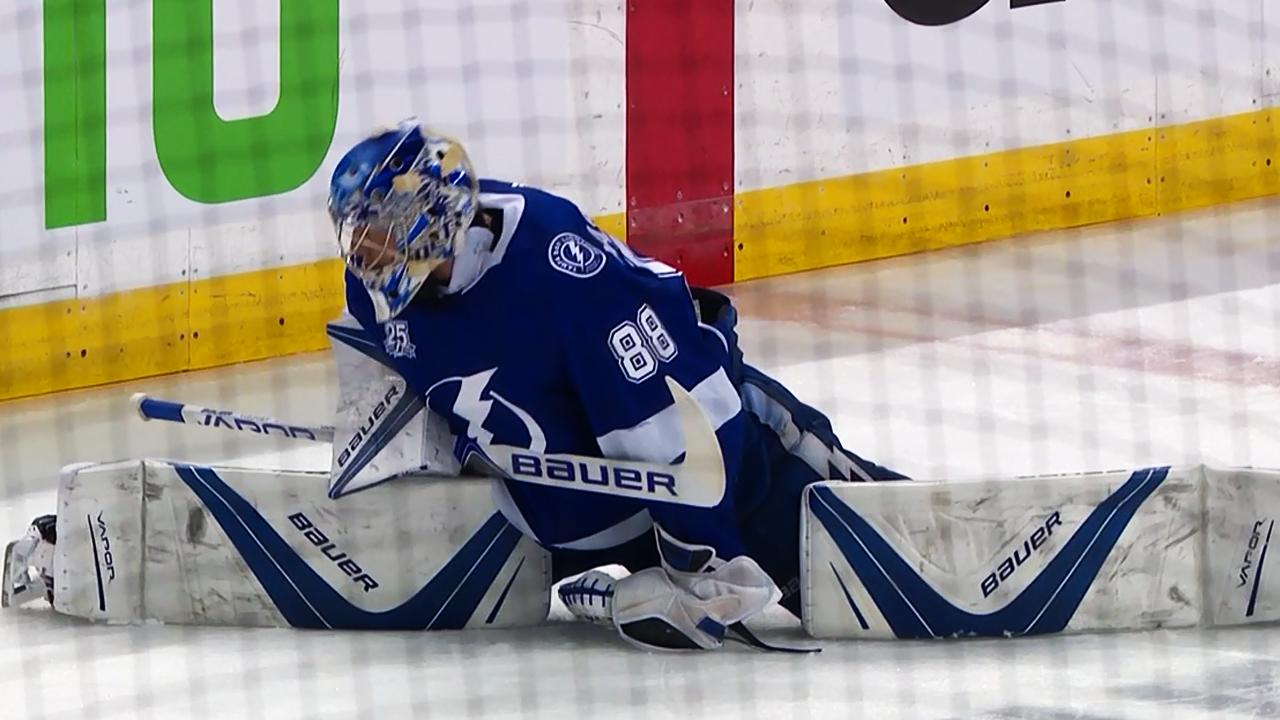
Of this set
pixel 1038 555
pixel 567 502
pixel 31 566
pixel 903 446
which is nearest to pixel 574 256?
pixel 567 502

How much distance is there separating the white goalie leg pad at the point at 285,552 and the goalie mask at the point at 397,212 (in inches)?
17.6

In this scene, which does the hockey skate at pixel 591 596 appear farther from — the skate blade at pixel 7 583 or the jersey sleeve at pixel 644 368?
the skate blade at pixel 7 583

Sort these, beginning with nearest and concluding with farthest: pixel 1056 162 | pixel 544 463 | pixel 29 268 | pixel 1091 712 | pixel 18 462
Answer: pixel 1091 712 < pixel 544 463 < pixel 18 462 < pixel 29 268 < pixel 1056 162

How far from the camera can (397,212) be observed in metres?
3.32

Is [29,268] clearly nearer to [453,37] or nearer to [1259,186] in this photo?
[453,37]

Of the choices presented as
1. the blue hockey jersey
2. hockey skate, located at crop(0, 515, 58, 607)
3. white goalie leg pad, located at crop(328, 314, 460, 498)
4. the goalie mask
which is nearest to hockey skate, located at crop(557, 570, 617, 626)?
the blue hockey jersey

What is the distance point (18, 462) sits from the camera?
4.83 meters

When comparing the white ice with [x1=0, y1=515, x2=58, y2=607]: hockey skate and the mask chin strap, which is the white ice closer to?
[x1=0, y1=515, x2=58, y2=607]: hockey skate

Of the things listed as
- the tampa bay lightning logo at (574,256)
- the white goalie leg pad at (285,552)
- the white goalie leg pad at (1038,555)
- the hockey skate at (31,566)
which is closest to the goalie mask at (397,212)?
the tampa bay lightning logo at (574,256)

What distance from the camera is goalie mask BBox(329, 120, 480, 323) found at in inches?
131

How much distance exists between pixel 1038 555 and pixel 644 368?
2.25ft

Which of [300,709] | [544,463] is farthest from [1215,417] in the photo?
[300,709]

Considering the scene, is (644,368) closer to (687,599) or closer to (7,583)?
(687,599)

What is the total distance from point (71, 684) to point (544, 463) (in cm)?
76
